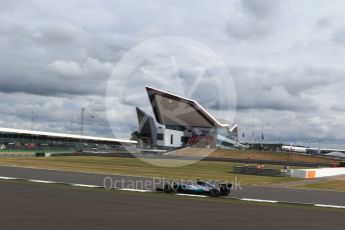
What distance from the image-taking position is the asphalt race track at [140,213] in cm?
1193

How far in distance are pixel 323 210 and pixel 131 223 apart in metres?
9.02

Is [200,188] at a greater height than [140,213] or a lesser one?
greater

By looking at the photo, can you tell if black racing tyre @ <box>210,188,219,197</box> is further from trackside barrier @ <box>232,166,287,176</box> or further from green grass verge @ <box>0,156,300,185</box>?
trackside barrier @ <box>232,166,287,176</box>

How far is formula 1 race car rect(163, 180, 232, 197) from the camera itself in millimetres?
21639

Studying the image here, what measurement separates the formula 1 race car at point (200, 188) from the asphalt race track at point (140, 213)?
1455 millimetres

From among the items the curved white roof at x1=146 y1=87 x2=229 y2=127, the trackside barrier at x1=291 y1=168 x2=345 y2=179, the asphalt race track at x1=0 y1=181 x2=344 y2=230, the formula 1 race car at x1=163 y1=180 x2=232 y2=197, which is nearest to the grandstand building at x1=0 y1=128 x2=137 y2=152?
the curved white roof at x1=146 y1=87 x2=229 y2=127

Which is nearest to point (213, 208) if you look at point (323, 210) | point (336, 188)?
point (323, 210)

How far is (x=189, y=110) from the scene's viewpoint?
130 m

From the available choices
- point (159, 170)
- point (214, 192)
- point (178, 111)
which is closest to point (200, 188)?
point (214, 192)

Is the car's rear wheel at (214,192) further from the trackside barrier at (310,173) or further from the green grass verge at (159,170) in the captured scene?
the trackside barrier at (310,173)

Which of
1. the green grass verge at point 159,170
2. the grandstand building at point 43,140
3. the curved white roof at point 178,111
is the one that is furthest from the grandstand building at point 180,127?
the green grass verge at point 159,170

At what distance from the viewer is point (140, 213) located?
46.9ft

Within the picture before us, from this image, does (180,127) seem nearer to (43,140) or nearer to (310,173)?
(43,140)

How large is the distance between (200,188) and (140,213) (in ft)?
26.4
